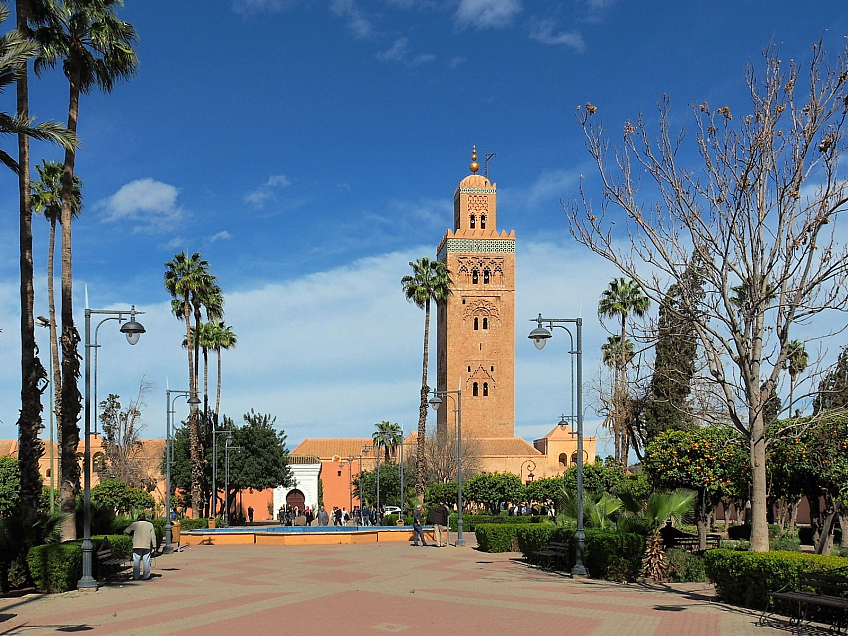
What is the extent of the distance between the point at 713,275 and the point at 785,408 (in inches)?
101

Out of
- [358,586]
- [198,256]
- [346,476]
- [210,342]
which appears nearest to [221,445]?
[210,342]

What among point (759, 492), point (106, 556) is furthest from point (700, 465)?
point (106, 556)

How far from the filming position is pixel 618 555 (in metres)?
17.2

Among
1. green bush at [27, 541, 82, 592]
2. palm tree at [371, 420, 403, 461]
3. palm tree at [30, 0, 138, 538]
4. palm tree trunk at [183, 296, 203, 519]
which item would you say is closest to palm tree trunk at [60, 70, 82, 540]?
palm tree at [30, 0, 138, 538]

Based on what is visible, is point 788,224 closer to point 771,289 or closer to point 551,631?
point 771,289

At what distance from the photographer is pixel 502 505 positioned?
49.1 m

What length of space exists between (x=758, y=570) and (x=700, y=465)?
863cm

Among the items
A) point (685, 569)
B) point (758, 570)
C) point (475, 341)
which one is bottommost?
point (685, 569)

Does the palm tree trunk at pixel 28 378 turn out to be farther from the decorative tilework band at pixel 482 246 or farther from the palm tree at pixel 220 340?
the decorative tilework band at pixel 482 246

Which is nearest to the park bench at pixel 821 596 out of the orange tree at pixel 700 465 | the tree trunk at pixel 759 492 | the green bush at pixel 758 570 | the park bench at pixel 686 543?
the green bush at pixel 758 570

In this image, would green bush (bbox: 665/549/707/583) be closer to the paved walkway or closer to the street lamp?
the paved walkway

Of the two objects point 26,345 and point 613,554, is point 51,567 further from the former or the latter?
point 613,554

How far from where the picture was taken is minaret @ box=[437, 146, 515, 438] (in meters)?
80.4

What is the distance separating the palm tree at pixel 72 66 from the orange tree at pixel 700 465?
14.2m
